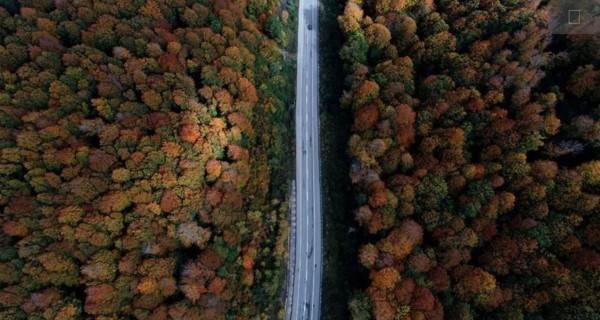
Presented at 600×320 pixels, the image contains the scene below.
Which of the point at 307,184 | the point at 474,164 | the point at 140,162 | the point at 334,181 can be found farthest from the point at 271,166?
the point at 474,164

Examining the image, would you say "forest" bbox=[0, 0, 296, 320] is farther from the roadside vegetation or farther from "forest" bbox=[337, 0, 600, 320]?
"forest" bbox=[337, 0, 600, 320]

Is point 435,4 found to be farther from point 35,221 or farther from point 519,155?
point 35,221

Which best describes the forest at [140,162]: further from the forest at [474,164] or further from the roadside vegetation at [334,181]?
the forest at [474,164]

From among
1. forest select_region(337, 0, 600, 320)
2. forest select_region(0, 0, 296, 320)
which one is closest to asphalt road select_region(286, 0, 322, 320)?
forest select_region(0, 0, 296, 320)

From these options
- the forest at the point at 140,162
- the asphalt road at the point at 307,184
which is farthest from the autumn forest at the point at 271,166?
the asphalt road at the point at 307,184

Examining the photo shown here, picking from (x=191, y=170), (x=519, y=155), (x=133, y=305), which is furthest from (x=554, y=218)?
(x=133, y=305)

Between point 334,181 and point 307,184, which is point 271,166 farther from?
point 334,181
